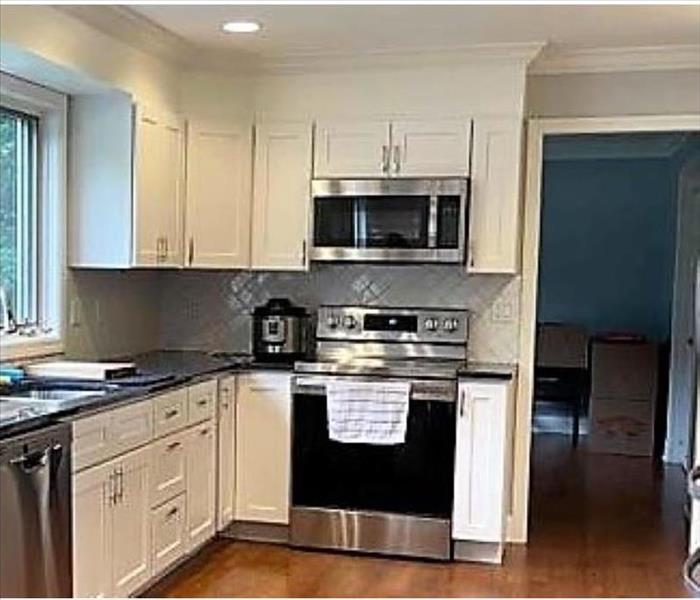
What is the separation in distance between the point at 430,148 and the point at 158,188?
1330mm

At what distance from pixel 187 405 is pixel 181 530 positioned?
0.55 metres

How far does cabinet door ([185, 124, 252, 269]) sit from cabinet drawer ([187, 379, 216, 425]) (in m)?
0.79

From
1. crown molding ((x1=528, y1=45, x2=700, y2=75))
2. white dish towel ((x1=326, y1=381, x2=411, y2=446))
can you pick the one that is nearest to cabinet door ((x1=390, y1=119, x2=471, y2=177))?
crown molding ((x1=528, y1=45, x2=700, y2=75))

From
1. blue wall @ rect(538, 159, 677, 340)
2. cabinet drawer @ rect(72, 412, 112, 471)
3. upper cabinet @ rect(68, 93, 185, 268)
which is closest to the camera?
cabinet drawer @ rect(72, 412, 112, 471)

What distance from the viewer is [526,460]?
4.88 meters

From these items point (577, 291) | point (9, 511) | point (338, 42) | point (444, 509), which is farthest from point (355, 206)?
point (577, 291)

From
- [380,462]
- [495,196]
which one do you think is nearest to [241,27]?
[495,196]

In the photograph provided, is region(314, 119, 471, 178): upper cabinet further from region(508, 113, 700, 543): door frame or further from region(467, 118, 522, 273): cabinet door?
region(508, 113, 700, 543): door frame

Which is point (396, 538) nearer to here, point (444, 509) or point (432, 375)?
point (444, 509)

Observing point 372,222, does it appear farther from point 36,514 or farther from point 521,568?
point 36,514

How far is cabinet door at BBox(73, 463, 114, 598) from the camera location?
128 inches

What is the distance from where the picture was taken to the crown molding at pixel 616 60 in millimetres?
4535

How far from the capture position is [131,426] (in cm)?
363

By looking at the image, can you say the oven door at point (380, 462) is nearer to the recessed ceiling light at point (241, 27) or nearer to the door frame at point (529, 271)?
the door frame at point (529, 271)
